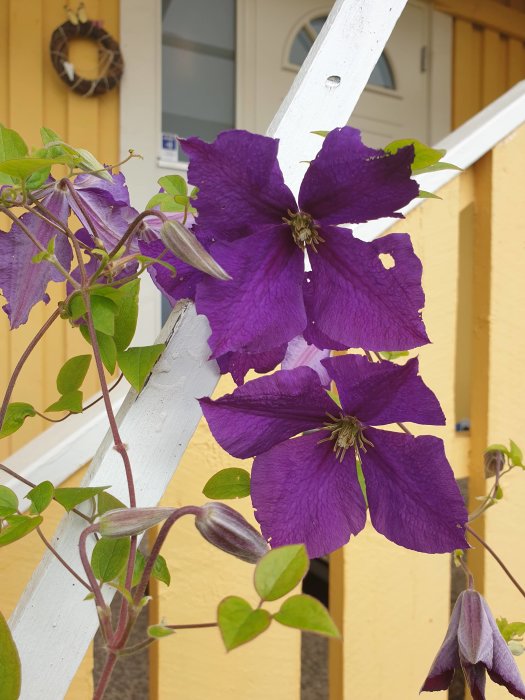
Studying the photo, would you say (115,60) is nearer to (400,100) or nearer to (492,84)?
(400,100)

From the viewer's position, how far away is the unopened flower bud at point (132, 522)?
0.92 ft

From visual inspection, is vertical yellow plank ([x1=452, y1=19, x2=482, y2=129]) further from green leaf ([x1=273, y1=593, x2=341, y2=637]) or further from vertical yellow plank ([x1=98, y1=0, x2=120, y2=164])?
green leaf ([x1=273, y1=593, x2=341, y2=637])

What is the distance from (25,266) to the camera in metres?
0.39

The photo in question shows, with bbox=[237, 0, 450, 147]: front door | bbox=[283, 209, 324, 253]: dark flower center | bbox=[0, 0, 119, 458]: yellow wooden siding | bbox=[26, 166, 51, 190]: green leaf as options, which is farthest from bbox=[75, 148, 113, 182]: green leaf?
bbox=[237, 0, 450, 147]: front door

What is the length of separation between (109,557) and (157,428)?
0.10m

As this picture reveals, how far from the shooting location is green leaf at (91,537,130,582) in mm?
322

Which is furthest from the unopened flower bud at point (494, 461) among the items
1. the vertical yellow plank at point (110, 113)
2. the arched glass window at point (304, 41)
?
the arched glass window at point (304, 41)

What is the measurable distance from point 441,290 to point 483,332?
0.32 feet

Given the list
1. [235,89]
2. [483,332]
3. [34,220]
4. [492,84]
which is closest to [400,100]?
[492,84]

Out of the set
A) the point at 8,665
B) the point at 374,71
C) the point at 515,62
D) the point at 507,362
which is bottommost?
the point at 8,665

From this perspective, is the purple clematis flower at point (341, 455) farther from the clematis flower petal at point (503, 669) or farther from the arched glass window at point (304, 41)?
the arched glass window at point (304, 41)

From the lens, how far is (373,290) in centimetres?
30

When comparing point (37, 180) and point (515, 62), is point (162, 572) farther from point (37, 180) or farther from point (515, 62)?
point (515, 62)

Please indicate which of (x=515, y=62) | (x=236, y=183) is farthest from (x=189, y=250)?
(x=515, y=62)
